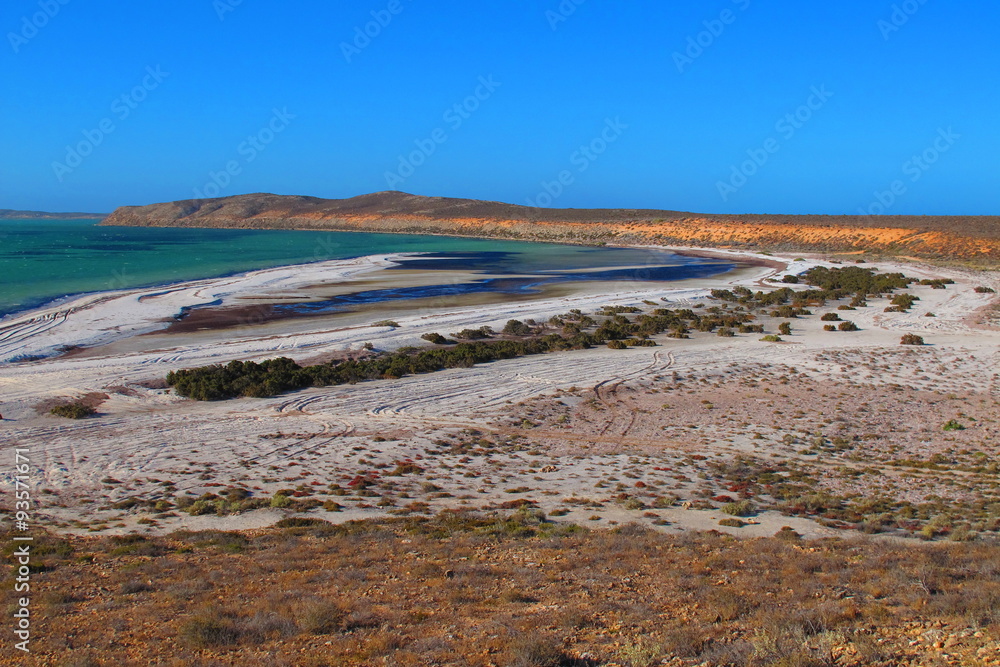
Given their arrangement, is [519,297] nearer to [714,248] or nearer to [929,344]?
[929,344]

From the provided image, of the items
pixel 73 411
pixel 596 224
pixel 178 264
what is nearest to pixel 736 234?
pixel 596 224

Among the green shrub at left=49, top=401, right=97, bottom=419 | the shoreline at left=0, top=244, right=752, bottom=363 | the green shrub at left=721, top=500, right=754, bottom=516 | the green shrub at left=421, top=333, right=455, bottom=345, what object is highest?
the shoreline at left=0, top=244, right=752, bottom=363

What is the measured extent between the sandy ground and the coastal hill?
4964 cm

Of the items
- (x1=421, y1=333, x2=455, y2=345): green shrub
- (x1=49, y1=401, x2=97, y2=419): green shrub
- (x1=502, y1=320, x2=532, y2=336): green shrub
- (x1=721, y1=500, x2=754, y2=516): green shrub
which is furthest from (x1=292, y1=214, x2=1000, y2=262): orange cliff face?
(x1=49, y1=401, x2=97, y2=419): green shrub

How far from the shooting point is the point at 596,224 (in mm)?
118000

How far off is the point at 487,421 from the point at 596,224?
343ft

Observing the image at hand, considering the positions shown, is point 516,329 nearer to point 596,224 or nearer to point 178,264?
point 178,264

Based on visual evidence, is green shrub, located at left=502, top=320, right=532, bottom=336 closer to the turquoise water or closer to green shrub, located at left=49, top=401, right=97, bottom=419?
green shrub, located at left=49, top=401, right=97, bottom=419

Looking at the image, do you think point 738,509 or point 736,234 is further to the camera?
point 736,234

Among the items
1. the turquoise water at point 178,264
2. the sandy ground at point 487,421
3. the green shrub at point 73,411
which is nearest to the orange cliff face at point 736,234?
the turquoise water at point 178,264

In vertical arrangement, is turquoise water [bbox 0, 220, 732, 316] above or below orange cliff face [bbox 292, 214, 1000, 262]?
below

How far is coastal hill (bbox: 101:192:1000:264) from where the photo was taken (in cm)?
7902

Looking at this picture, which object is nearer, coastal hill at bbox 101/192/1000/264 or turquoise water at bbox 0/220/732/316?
turquoise water at bbox 0/220/732/316

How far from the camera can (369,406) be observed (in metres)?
17.5
